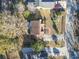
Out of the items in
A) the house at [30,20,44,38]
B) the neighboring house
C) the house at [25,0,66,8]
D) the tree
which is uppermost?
the house at [25,0,66,8]

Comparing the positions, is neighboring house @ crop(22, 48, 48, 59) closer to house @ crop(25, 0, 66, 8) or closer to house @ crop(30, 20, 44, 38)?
house @ crop(30, 20, 44, 38)

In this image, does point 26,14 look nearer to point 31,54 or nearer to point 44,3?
point 44,3

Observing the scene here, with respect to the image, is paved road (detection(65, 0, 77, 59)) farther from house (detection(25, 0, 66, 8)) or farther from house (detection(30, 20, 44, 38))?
house (detection(30, 20, 44, 38))

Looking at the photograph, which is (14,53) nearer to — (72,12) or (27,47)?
(27,47)

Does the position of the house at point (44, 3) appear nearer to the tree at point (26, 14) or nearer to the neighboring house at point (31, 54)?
the tree at point (26, 14)

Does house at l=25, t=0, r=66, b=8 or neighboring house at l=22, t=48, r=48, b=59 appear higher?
house at l=25, t=0, r=66, b=8

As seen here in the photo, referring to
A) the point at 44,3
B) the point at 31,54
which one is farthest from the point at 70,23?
the point at 31,54

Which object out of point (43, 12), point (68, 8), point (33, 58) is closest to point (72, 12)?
point (68, 8)

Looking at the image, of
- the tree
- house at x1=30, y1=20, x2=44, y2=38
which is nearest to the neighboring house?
house at x1=30, y1=20, x2=44, y2=38

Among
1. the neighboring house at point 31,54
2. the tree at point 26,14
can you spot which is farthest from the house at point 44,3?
the neighboring house at point 31,54
